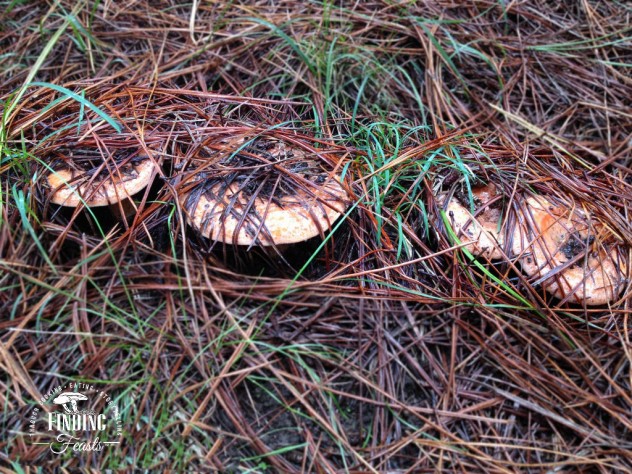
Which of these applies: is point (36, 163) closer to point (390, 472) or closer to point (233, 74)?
point (233, 74)

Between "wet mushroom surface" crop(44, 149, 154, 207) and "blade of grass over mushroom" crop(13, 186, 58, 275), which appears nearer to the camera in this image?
"blade of grass over mushroom" crop(13, 186, 58, 275)

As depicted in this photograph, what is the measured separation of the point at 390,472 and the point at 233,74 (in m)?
1.89

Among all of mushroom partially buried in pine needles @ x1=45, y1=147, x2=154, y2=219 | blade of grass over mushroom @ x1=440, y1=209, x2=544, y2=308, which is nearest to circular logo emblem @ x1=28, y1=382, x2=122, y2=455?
mushroom partially buried in pine needles @ x1=45, y1=147, x2=154, y2=219

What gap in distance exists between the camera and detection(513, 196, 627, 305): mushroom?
1789 millimetres

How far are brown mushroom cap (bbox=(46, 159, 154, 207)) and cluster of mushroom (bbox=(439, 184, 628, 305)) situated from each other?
115 cm

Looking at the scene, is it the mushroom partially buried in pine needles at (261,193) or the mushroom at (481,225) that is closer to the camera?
the mushroom partially buried in pine needles at (261,193)

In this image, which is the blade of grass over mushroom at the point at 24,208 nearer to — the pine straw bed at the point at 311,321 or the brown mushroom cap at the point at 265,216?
the pine straw bed at the point at 311,321

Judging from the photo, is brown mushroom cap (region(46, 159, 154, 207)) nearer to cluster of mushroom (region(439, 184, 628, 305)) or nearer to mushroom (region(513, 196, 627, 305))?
cluster of mushroom (region(439, 184, 628, 305))

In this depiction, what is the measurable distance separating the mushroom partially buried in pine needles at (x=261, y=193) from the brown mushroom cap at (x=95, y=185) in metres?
0.19

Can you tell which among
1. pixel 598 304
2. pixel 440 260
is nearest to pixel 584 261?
pixel 598 304

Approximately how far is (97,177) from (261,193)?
0.62 m

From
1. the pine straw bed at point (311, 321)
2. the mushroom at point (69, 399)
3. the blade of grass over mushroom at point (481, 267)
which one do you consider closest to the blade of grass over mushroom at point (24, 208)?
the pine straw bed at point (311, 321)

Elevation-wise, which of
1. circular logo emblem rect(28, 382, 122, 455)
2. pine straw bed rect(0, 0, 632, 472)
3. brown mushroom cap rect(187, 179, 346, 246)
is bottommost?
circular logo emblem rect(28, 382, 122, 455)

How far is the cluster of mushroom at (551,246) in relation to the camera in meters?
1.79
